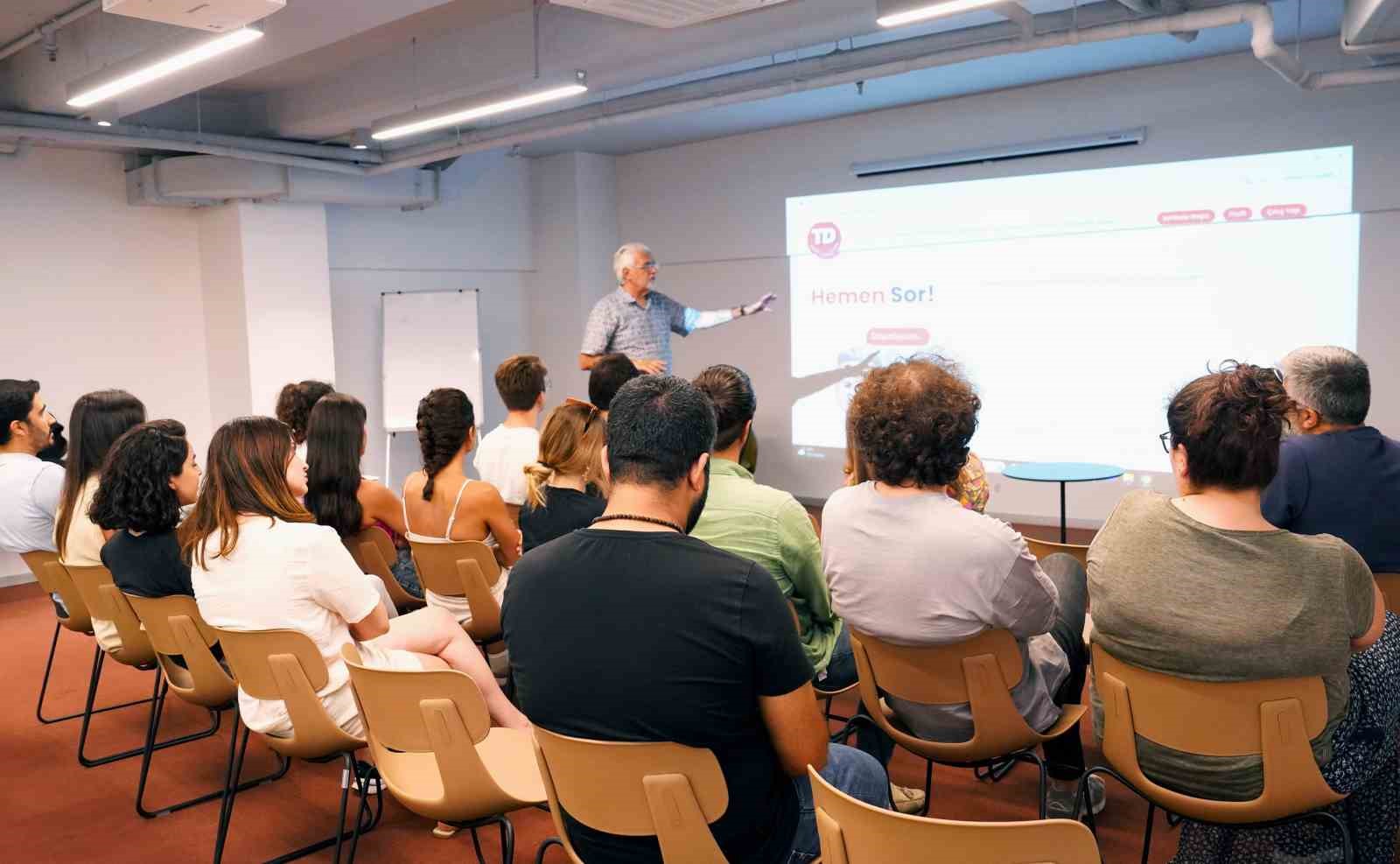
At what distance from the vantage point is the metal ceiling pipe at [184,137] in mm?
6225

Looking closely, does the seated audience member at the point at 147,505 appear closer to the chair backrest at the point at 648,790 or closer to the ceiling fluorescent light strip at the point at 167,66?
the chair backrest at the point at 648,790

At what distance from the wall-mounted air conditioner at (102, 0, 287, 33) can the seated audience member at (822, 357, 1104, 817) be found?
291cm

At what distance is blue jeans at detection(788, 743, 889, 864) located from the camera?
6.12 feet

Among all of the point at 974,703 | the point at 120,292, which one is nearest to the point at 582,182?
the point at 120,292

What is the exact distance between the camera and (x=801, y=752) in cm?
170

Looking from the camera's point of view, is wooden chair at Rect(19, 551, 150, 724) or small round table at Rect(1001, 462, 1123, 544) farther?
small round table at Rect(1001, 462, 1123, 544)

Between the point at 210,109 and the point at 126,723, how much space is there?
5.16 metres

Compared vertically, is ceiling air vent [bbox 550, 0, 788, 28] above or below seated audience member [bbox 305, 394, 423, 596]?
above

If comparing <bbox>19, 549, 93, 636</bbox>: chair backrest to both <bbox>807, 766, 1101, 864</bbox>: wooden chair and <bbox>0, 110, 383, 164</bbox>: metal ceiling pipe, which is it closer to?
<bbox>807, 766, 1101, 864</bbox>: wooden chair

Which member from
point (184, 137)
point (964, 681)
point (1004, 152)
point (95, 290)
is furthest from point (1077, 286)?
point (95, 290)

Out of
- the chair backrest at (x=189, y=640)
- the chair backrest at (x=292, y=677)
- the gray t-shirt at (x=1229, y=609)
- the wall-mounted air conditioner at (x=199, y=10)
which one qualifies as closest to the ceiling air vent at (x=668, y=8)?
the wall-mounted air conditioner at (x=199, y=10)

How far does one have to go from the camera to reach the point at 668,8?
425cm

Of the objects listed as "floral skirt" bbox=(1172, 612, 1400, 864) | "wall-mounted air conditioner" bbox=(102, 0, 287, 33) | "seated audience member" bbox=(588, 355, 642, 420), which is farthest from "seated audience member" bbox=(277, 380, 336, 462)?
"floral skirt" bbox=(1172, 612, 1400, 864)

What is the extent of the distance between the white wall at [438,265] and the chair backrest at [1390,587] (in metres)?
7.33
